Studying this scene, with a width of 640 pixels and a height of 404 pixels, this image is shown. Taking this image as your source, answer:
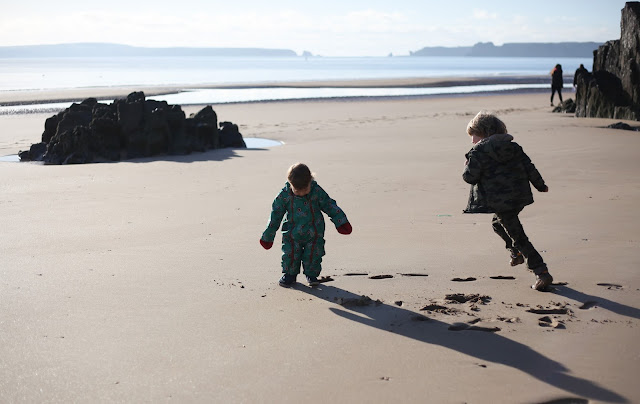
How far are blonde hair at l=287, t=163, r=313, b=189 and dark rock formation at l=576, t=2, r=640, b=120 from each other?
1655 cm

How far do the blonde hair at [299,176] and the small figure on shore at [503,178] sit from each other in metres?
1.18

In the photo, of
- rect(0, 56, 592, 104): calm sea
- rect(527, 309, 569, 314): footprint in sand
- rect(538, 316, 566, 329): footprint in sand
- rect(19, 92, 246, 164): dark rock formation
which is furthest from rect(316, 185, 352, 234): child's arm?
rect(0, 56, 592, 104): calm sea

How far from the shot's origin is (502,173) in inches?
214

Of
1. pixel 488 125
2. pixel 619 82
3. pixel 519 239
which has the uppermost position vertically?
pixel 619 82

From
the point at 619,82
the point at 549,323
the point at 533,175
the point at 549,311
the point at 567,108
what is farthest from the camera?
the point at 567,108

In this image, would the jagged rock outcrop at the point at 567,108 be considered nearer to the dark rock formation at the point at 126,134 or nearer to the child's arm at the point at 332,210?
the dark rock formation at the point at 126,134

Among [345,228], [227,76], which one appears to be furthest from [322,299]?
[227,76]

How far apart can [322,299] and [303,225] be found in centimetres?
68

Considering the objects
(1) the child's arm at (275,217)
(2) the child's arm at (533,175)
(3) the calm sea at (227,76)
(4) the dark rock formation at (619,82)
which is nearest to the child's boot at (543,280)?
(2) the child's arm at (533,175)

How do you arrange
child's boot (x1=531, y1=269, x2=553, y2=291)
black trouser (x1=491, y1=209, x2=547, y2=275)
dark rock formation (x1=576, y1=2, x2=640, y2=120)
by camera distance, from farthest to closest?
dark rock formation (x1=576, y1=2, x2=640, y2=120) < black trouser (x1=491, y1=209, x2=547, y2=275) < child's boot (x1=531, y1=269, x2=553, y2=291)

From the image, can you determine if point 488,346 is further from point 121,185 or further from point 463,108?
point 463,108

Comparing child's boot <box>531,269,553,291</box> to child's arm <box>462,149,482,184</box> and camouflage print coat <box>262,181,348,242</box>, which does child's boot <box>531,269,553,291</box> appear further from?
camouflage print coat <box>262,181,348,242</box>

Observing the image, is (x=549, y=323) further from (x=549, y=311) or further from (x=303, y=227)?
(x=303, y=227)

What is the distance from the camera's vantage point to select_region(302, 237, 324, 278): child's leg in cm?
566
